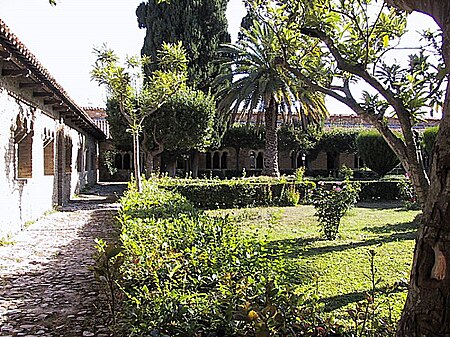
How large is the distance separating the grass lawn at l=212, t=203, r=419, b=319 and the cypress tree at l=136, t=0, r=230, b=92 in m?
15.1

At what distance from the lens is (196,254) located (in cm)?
362

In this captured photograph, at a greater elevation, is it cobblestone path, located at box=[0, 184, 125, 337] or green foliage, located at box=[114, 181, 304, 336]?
green foliage, located at box=[114, 181, 304, 336]

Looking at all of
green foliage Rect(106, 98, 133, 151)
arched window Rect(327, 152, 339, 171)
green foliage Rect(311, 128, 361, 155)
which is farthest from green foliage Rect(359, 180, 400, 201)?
arched window Rect(327, 152, 339, 171)

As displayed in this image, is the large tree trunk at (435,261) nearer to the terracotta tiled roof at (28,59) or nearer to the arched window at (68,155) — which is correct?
the terracotta tiled roof at (28,59)

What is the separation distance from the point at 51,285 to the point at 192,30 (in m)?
23.9

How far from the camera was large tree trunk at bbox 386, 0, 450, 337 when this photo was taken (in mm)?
2008

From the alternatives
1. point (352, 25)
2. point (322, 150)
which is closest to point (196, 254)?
point (352, 25)

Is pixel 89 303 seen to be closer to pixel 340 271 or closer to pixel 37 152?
pixel 340 271

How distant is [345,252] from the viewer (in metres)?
8.71

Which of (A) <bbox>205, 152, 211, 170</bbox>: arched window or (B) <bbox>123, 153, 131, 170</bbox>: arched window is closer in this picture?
Answer: (B) <bbox>123, 153, 131, 170</bbox>: arched window

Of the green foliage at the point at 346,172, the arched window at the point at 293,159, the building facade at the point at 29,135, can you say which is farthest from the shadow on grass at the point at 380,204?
the arched window at the point at 293,159

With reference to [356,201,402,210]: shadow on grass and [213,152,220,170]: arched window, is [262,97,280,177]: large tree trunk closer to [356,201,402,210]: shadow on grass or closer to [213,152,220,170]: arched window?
[356,201,402,210]: shadow on grass

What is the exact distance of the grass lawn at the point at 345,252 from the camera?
17.4ft

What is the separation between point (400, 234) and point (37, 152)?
9145 millimetres
